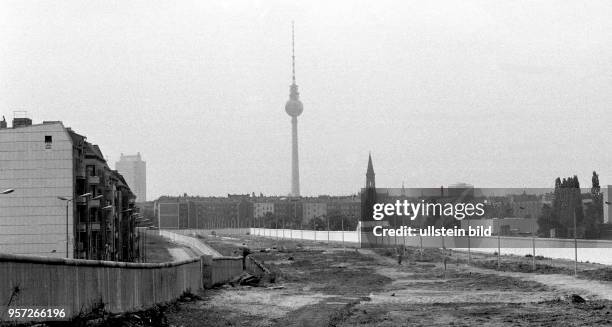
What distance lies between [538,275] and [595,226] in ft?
192

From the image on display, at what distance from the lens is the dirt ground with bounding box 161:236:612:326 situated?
28734mm

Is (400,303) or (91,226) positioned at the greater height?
(91,226)

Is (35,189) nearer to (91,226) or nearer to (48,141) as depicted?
(48,141)

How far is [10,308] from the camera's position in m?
15.9

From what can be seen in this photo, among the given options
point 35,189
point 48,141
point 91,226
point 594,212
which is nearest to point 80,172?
point 91,226

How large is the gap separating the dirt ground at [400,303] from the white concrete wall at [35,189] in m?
17.9

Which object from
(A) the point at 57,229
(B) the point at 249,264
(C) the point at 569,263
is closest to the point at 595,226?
(C) the point at 569,263

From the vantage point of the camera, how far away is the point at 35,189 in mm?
65562

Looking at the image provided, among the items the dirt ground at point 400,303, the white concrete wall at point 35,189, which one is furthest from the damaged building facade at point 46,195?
the dirt ground at point 400,303

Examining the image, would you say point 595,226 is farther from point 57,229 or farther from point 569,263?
point 57,229

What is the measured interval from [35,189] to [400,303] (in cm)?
3755

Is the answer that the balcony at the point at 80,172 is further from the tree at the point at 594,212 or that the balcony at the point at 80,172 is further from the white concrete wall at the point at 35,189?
the tree at the point at 594,212

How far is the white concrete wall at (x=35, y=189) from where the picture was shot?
209 ft

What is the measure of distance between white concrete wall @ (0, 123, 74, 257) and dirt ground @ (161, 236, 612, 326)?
58.6ft
